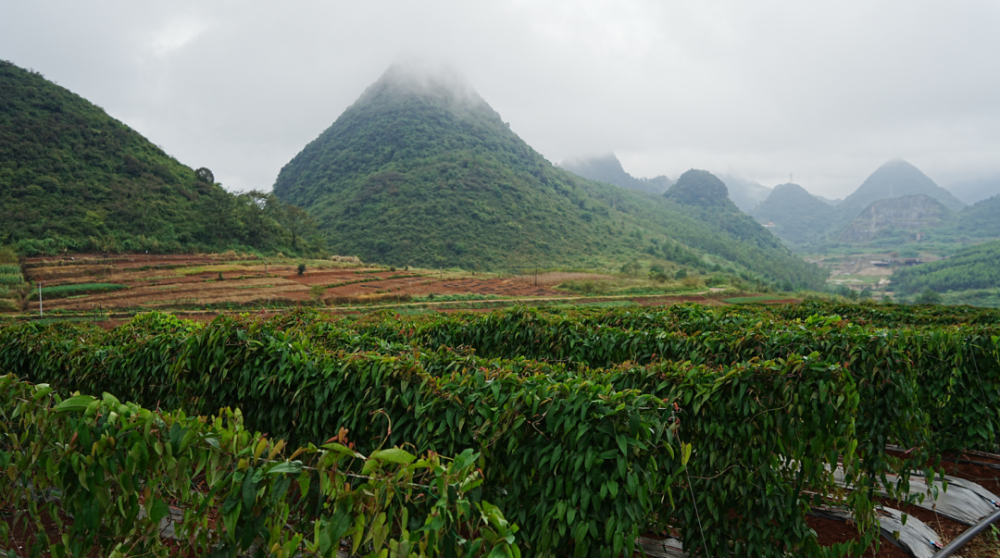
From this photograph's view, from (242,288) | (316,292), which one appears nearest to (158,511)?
(316,292)

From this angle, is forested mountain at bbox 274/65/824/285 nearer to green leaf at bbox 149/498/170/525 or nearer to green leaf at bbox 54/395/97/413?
green leaf at bbox 54/395/97/413

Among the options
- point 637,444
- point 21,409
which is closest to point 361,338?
point 21,409

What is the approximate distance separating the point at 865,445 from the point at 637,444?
2.71m

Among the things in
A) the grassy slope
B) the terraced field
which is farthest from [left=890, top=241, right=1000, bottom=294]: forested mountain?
the grassy slope

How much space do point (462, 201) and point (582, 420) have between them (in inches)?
2673

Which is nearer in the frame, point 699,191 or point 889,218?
point 699,191

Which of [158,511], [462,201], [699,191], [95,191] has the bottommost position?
[158,511]

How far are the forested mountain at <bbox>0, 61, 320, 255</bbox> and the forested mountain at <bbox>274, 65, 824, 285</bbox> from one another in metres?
18.5

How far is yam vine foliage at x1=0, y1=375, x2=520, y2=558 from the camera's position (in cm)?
139

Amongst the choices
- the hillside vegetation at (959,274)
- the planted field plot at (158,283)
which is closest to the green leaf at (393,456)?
the planted field plot at (158,283)

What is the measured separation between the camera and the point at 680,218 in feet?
328

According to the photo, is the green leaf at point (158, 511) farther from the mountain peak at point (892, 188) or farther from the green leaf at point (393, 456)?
the mountain peak at point (892, 188)

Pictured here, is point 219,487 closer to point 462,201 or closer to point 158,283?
point 158,283

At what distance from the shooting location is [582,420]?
2270 millimetres
